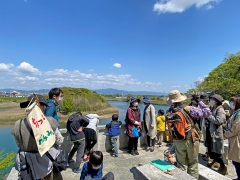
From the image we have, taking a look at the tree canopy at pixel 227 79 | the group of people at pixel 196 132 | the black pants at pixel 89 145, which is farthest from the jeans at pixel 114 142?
the tree canopy at pixel 227 79

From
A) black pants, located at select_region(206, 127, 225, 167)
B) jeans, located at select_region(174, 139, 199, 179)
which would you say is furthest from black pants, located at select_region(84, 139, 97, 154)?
black pants, located at select_region(206, 127, 225, 167)

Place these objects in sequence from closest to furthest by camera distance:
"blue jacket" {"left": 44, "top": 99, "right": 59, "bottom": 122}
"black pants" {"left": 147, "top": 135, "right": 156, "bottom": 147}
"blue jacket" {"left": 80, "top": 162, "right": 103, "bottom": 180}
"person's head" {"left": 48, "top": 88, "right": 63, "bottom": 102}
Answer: "blue jacket" {"left": 80, "top": 162, "right": 103, "bottom": 180} → "blue jacket" {"left": 44, "top": 99, "right": 59, "bottom": 122} → "person's head" {"left": 48, "top": 88, "right": 63, "bottom": 102} → "black pants" {"left": 147, "top": 135, "right": 156, "bottom": 147}

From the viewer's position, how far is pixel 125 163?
3744 mm

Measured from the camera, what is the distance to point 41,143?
164 cm

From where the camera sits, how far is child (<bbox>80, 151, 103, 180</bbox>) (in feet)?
6.67

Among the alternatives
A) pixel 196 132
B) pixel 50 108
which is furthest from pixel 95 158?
pixel 196 132

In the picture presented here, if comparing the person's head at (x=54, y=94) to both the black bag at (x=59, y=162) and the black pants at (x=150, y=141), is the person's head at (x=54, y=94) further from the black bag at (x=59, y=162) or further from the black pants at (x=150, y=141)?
the black pants at (x=150, y=141)

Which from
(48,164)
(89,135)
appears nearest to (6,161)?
(89,135)

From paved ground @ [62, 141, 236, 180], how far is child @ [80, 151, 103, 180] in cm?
123

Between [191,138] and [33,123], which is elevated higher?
[33,123]

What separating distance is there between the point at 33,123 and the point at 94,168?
38.6 inches

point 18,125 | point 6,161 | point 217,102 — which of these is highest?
point 217,102

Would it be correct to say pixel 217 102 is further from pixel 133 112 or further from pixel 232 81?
pixel 232 81

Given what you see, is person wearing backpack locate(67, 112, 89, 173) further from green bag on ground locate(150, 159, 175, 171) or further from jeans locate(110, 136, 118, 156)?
green bag on ground locate(150, 159, 175, 171)
